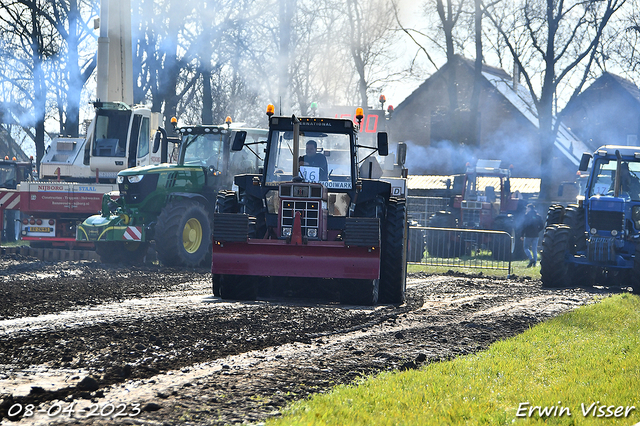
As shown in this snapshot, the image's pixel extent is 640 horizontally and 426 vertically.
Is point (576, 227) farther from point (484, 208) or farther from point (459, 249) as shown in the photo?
point (484, 208)

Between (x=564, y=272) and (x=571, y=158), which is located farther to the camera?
(x=571, y=158)

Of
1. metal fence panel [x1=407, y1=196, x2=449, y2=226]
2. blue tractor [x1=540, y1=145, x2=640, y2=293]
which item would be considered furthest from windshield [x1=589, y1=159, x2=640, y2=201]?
metal fence panel [x1=407, y1=196, x2=449, y2=226]

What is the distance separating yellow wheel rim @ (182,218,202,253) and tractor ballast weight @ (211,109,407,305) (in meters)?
4.43

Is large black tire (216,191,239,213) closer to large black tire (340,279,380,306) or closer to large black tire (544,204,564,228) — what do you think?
large black tire (340,279,380,306)

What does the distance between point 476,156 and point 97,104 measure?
26108mm

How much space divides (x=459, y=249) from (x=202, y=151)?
866cm

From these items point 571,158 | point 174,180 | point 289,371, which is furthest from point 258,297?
point 571,158

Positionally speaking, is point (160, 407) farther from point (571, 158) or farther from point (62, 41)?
point (571, 158)

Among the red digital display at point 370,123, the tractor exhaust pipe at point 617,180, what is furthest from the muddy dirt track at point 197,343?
the red digital display at point 370,123

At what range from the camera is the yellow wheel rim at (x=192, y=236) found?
15977mm

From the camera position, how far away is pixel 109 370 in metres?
5.61

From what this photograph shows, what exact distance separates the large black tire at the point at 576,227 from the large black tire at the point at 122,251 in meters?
9.22

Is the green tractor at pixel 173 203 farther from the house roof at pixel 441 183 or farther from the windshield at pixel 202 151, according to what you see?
the house roof at pixel 441 183

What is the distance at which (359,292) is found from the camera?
1038 cm
